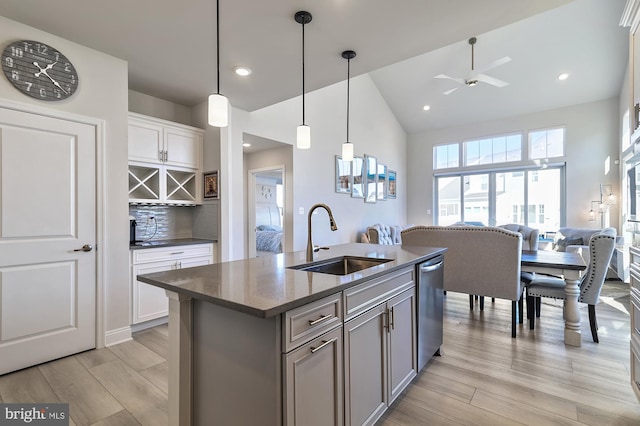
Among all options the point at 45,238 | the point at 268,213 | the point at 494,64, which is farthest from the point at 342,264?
the point at 268,213

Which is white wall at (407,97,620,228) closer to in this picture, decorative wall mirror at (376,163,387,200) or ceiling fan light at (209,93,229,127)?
decorative wall mirror at (376,163,387,200)

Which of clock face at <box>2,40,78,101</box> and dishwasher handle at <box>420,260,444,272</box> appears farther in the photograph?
clock face at <box>2,40,78,101</box>

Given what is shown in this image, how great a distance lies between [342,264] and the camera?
7.41 feet

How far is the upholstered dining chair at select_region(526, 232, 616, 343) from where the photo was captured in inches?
104

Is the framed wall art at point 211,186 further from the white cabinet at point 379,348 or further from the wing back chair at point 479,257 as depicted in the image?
the white cabinet at point 379,348

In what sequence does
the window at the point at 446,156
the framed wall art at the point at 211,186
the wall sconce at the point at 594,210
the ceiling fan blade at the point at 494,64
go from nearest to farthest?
the framed wall art at the point at 211,186 → the ceiling fan blade at the point at 494,64 → the wall sconce at the point at 594,210 → the window at the point at 446,156

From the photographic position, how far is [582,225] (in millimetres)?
6293

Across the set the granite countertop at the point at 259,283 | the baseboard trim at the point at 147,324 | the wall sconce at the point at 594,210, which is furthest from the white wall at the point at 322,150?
the wall sconce at the point at 594,210

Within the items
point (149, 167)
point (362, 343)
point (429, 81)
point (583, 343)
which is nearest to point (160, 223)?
point (149, 167)

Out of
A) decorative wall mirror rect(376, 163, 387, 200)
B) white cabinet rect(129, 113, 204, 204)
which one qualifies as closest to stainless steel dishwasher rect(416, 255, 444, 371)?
white cabinet rect(129, 113, 204, 204)

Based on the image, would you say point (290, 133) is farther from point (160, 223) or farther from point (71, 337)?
point (71, 337)

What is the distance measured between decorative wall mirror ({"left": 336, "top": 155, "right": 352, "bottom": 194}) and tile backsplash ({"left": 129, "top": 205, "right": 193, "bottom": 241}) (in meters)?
2.92

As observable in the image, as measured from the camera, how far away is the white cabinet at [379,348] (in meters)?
1.45

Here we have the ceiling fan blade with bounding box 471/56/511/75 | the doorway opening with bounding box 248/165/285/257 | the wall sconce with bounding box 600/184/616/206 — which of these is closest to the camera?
the ceiling fan blade with bounding box 471/56/511/75
